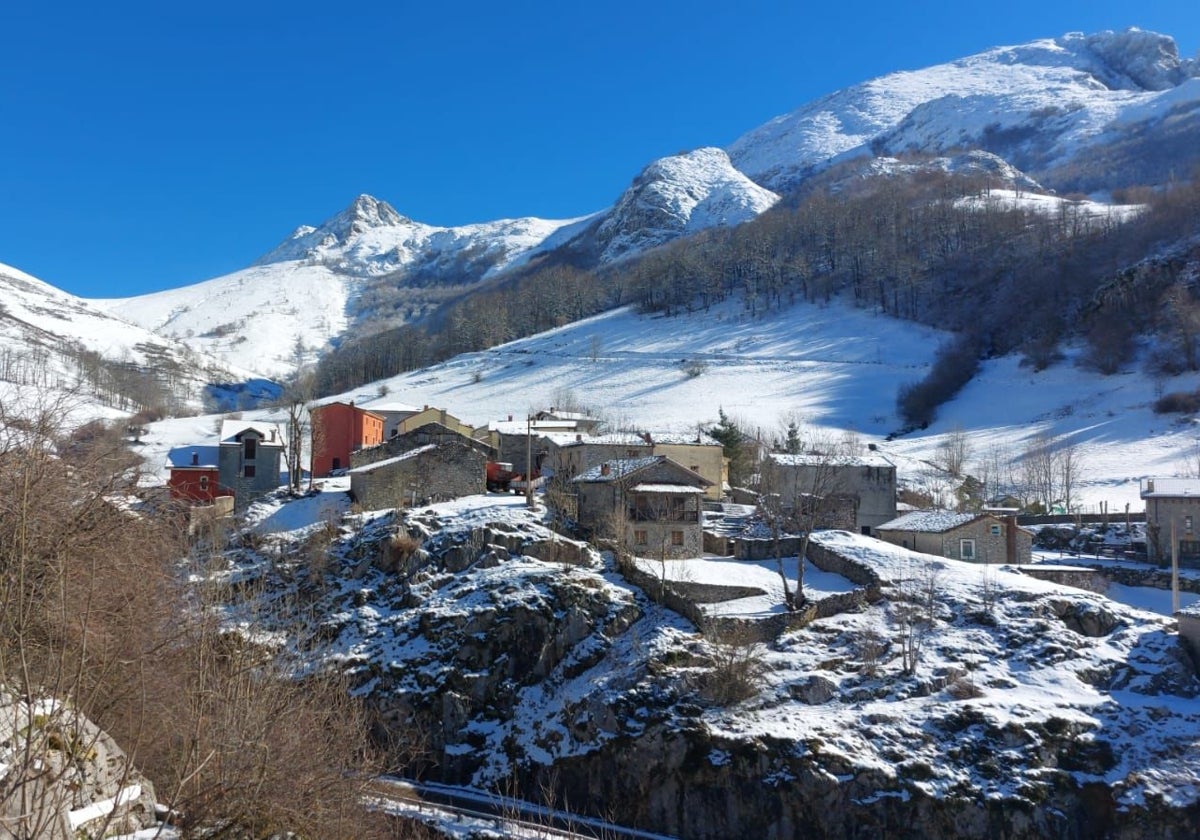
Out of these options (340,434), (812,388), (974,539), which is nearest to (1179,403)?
(812,388)

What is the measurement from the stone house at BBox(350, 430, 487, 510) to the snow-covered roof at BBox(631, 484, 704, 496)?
10.5 metres

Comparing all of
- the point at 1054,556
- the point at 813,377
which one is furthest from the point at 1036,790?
the point at 813,377

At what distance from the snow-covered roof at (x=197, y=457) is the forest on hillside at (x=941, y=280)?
2449 inches

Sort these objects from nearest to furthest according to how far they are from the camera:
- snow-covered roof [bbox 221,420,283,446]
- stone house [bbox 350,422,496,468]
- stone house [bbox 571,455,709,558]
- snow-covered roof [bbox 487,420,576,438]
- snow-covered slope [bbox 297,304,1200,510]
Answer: stone house [bbox 571,455,709,558] < stone house [bbox 350,422,496,468] < snow-covered roof [bbox 221,420,283,446] < snow-covered roof [bbox 487,420,576,438] < snow-covered slope [bbox 297,304,1200,510]

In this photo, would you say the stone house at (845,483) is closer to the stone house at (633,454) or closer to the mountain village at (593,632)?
the mountain village at (593,632)

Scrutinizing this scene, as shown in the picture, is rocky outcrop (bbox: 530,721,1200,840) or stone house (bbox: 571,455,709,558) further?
stone house (bbox: 571,455,709,558)

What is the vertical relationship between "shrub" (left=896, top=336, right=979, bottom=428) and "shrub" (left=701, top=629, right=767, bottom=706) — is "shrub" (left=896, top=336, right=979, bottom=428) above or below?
above

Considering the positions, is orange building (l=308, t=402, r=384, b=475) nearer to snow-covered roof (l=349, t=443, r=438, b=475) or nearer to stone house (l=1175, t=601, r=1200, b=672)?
snow-covered roof (l=349, t=443, r=438, b=475)

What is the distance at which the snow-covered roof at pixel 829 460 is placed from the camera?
1939 inches

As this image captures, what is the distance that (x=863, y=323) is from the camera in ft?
377

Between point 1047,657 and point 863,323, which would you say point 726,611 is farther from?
point 863,323

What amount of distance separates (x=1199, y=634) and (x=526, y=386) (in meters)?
78.2

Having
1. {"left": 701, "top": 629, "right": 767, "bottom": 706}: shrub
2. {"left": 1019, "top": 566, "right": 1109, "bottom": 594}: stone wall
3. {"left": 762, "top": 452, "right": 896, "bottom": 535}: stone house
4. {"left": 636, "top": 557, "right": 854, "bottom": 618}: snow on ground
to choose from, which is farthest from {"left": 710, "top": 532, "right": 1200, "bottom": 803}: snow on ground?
{"left": 762, "top": 452, "right": 896, "bottom": 535}: stone house

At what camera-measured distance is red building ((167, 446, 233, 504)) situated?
46000mm
